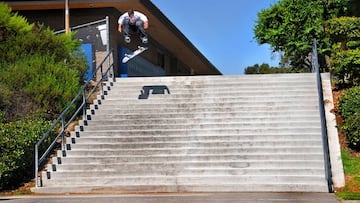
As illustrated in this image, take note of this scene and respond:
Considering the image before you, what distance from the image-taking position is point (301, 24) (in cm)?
1800

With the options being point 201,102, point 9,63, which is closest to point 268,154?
point 201,102

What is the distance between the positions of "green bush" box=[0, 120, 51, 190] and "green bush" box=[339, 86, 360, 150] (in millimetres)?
6706

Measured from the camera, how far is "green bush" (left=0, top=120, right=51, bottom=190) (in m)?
10.6

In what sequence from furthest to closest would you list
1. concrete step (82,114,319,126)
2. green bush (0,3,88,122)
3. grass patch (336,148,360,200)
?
green bush (0,3,88,122), concrete step (82,114,319,126), grass patch (336,148,360,200)

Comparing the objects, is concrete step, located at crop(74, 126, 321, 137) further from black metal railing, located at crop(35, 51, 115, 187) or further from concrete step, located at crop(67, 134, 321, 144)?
black metal railing, located at crop(35, 51, 115, 187)

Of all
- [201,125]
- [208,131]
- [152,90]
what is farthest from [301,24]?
[208,131]

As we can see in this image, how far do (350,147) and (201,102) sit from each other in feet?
13.9

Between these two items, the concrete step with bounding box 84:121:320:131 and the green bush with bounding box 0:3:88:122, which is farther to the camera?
the green bush with bounding box 0:3:88:122

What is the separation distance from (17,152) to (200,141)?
392 cm

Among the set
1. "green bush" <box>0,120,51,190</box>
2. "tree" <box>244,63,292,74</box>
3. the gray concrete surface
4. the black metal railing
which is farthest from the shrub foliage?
"tree" <box>244,63,292,74</box>

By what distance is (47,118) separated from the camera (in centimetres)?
1347

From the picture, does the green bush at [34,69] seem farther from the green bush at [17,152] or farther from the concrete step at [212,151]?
the concrete step at [212,151]

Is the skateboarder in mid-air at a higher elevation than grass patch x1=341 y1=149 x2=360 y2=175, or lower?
higher

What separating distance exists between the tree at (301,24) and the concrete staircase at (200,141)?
2767mm
